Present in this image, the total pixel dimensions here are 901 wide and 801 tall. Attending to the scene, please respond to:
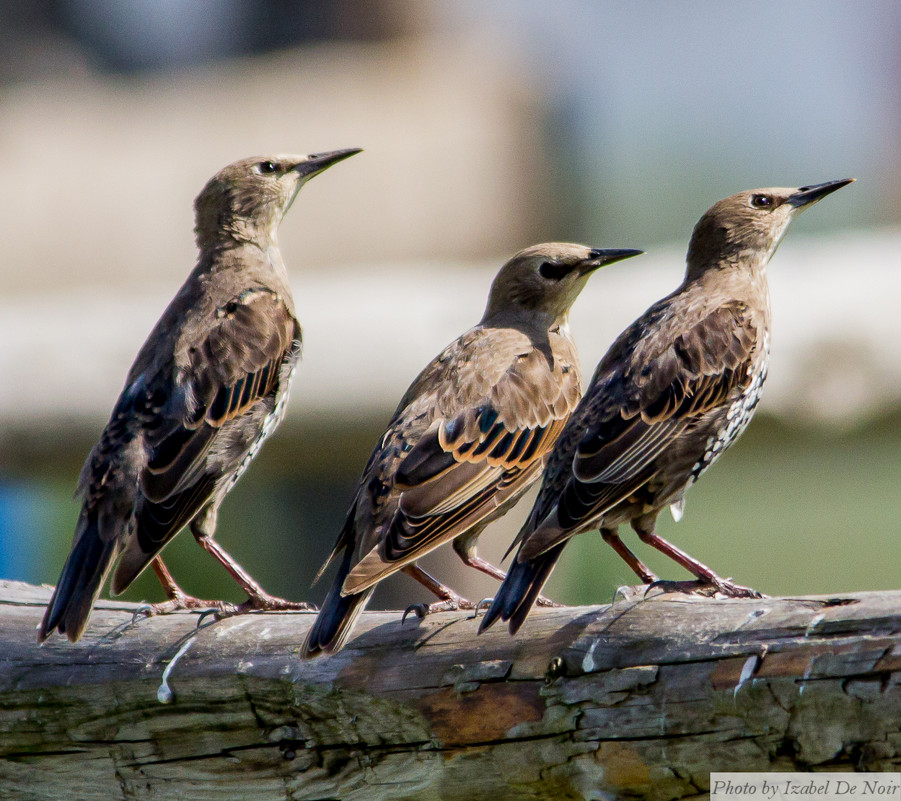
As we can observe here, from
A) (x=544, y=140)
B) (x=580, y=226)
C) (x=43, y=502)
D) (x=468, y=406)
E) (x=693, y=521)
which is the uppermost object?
(x=468, y=406)

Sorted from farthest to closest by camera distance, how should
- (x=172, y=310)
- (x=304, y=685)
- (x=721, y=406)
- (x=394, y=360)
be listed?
(x=394, y=360) < (x=172, y=310) < (x=721, y=406) < (x=304, y=685)

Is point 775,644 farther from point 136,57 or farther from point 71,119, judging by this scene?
point 136,57

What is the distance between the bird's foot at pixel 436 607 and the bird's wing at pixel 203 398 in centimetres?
94

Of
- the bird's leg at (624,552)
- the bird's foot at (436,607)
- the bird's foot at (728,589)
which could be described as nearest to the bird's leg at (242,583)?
the bird's foot at (436,607)

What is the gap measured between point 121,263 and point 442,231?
360cm

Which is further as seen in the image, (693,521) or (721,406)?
(693,521)

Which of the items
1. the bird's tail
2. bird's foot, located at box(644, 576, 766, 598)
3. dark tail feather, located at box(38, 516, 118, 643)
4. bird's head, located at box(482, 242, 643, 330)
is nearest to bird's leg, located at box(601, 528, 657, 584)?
bird's foot, located at box(644, 576, 766, 598)

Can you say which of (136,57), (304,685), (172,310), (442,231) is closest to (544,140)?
(442,231)

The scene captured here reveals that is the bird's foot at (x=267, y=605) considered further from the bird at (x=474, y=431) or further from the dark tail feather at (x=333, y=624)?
the dark tail feather at (x=333, y=624)

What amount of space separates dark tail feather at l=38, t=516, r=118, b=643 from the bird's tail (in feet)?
3.96

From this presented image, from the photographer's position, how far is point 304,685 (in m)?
3.79

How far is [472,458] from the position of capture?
4473 mm

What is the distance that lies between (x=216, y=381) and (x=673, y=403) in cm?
161

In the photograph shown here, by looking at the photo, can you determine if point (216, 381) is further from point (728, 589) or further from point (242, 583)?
point (728, 589)
